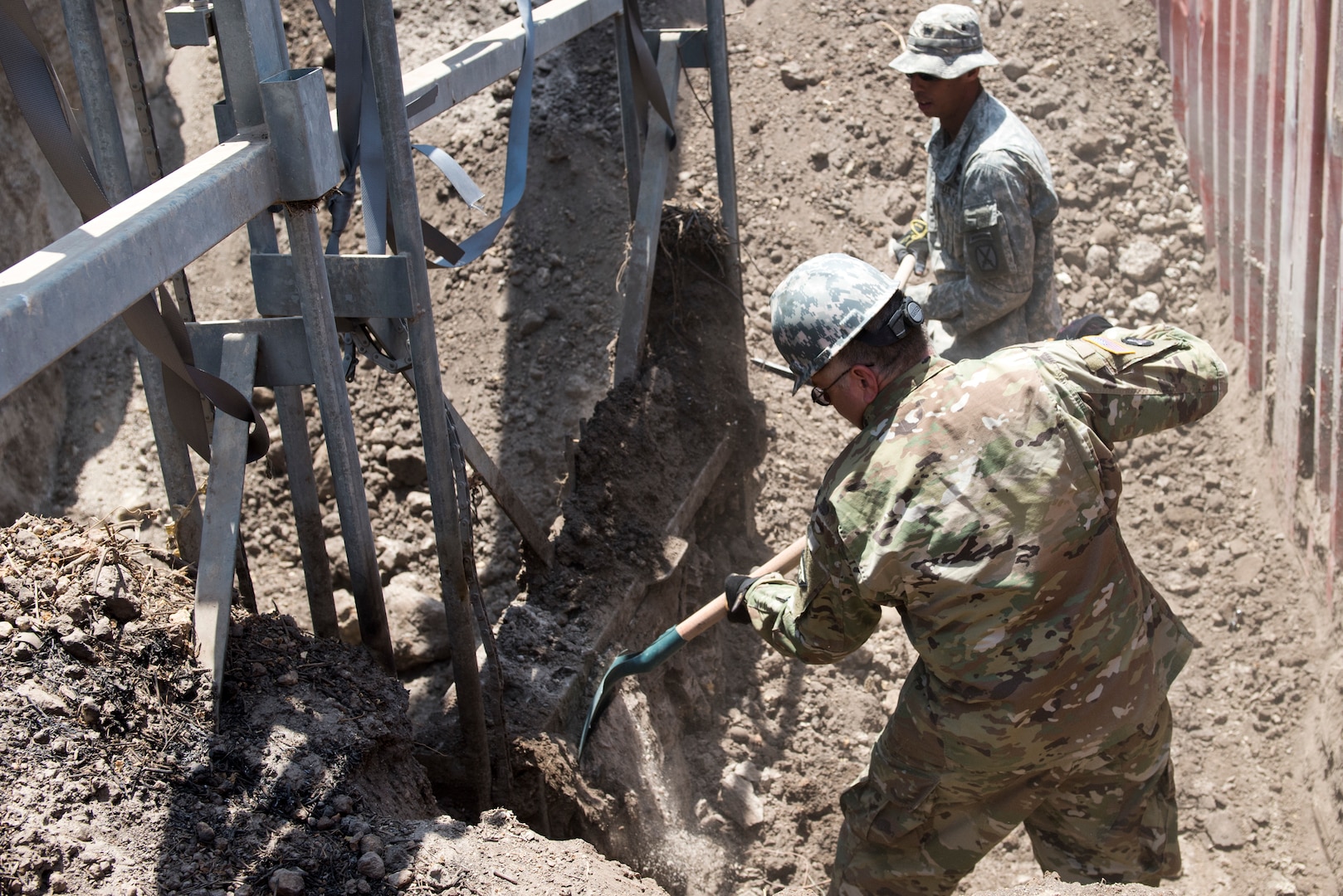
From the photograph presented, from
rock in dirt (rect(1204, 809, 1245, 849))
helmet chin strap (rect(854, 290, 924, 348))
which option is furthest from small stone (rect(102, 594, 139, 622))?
rock in dirt (rect(1204, 809, 1245, 849))

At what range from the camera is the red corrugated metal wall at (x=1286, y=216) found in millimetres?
4000

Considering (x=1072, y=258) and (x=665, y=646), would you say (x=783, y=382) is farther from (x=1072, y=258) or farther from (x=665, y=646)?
(x=665, y=646)

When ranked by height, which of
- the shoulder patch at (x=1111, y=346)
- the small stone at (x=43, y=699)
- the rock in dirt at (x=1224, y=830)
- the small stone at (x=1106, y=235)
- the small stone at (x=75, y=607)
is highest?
the shoulder patch at (x=1111, y=346)

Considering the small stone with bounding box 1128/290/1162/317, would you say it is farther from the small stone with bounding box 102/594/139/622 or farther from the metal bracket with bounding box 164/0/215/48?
the small stone with bounding box 102/594/139/622

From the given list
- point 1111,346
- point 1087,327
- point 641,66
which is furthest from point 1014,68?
point 1111,346

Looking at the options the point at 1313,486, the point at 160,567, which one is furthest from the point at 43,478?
the point at 1313,486

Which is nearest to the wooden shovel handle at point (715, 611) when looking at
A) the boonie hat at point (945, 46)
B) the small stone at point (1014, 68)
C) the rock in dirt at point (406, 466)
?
the boonie hat at point (945, 46)

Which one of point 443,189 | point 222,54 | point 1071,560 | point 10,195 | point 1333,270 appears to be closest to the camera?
point 222,54

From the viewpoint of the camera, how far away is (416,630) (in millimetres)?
3711

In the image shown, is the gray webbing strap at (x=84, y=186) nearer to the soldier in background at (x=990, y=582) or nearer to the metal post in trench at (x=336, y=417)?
the metal post in trench at (x=336, y=417)

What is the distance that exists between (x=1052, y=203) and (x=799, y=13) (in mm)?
3099

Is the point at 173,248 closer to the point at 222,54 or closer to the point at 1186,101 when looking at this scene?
the point at 222,54

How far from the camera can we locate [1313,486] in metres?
4.21

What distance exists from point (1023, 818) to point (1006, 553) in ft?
2.95
